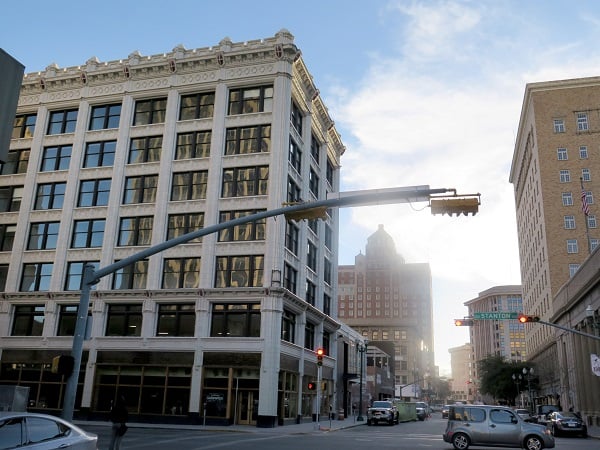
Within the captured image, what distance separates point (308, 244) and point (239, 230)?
9.24 metres

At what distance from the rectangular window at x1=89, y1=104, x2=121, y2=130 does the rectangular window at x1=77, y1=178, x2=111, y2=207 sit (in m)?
4.89

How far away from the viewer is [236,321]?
1559 inches

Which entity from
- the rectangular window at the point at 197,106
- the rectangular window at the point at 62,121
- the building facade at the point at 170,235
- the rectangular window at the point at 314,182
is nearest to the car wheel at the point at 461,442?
the building facade at the point at 170,235

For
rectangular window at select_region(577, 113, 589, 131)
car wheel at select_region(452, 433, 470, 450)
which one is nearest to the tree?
rectangular window at select_region(577, 113, 589, 131)

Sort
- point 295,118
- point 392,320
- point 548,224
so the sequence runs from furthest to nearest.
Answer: point 392,320 < point 548,224 < point 295,118

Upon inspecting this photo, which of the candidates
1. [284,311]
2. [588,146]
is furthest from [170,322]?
[588,146]

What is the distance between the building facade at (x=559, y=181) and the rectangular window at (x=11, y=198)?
60420 millimetres

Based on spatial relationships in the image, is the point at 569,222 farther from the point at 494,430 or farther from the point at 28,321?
the point at 28,321

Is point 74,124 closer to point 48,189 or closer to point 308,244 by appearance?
point 48,189

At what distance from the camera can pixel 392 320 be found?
190250 mm

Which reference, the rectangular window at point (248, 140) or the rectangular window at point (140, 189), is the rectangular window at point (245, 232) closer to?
the rectangular window at point (248, 140)

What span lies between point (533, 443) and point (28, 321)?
37.9 m

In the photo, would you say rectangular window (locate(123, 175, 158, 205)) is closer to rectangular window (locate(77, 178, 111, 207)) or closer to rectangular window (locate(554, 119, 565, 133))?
rectangular window (locate(77, 178, 111, 207))

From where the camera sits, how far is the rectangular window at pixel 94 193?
45719 mm
